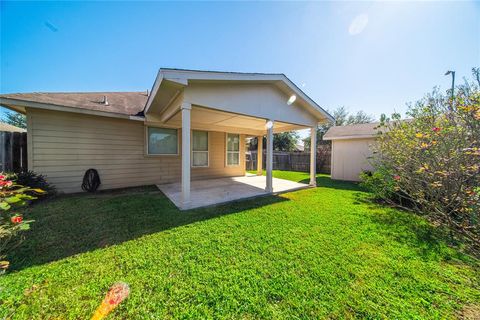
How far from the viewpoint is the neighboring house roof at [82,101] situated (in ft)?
15.0

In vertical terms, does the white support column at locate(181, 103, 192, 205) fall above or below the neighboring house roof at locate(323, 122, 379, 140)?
below

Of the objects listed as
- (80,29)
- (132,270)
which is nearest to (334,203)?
(132,270)

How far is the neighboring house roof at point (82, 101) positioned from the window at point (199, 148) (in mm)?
2497

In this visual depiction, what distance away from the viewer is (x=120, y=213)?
3.94 meters

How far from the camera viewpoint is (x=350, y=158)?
952cm

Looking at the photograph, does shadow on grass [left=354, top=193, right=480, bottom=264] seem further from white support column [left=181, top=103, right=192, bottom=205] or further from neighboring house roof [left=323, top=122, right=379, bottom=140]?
neighboring house roof [left=323, top=122, right=379, bottom=140]

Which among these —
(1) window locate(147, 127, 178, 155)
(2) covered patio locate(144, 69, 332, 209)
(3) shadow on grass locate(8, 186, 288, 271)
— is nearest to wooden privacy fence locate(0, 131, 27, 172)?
(3) shadow on grass locate(8, 186, 288, 271)

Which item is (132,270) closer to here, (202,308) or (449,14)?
(202,308)

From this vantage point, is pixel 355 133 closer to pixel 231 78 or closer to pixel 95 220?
pixel 231 78

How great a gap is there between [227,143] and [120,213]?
19.8 feet

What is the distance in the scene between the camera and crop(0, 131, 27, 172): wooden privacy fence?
5.46 metres

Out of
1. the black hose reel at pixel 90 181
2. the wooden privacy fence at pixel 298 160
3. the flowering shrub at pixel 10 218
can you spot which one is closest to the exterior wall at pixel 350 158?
the wooden privacy fence at pixel 298 160

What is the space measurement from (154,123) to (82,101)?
227cm

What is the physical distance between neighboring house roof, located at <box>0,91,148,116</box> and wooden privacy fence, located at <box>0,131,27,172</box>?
1.64m
